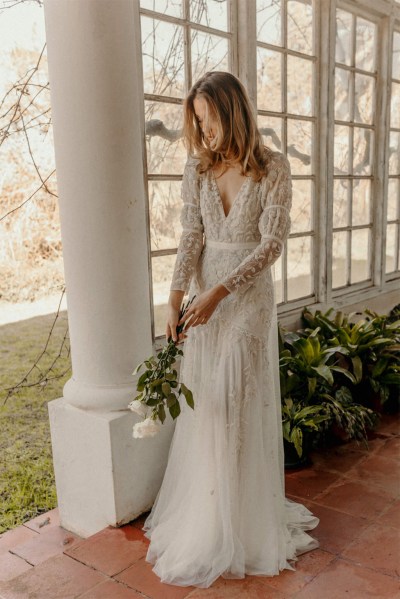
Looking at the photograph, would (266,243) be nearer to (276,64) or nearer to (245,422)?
(245,422)

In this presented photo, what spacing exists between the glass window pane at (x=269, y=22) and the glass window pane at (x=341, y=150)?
833 mm

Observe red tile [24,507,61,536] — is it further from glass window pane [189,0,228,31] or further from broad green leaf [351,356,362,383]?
glass window pane [189,0,228,31]

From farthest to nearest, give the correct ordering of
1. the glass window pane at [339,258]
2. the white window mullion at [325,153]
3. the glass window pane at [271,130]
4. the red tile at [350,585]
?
the glass window pane at [339,258]
the white window mullion at [325,153]
the glass window pane at [271,130]
the red tile at [350,585]

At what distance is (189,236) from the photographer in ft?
7.18

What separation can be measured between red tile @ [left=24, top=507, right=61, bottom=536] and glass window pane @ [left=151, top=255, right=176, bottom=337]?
1.01m

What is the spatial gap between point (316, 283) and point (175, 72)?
179cm

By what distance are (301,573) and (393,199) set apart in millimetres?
3480

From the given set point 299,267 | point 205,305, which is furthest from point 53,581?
point 299,267

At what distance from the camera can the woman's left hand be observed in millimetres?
1998

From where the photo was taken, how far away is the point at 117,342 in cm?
236

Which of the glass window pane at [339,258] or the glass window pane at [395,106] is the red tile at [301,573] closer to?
the glass window pane at [339,258]

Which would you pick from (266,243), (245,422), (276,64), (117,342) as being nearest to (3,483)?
(117,342)

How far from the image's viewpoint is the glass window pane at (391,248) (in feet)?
15.4

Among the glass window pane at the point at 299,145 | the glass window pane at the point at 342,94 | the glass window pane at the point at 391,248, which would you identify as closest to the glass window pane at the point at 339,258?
the glass window pane at the point at 299,145
